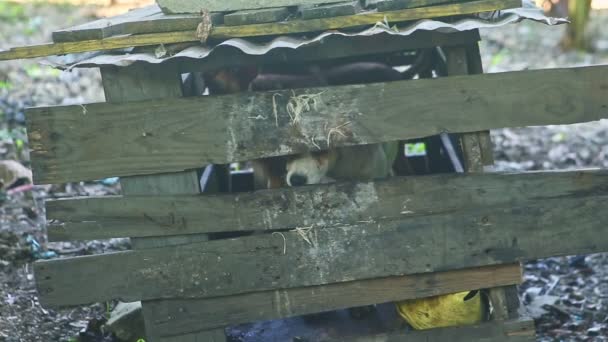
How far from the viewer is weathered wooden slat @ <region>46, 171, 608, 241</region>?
378 cm

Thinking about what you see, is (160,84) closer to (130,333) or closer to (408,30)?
(408,30)

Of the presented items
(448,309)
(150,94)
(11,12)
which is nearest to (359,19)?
(150,94)

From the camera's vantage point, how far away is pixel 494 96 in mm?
3756

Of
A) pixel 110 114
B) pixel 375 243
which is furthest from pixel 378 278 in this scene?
pixel 110 114

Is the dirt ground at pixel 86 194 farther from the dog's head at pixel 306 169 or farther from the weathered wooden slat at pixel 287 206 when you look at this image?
the dog's head at pixel 306 169

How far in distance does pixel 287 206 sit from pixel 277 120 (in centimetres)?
43

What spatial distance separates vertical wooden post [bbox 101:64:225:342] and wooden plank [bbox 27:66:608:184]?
0.20 feet

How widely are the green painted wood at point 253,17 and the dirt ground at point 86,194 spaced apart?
2.36 metres

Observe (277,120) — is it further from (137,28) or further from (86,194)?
(86,194)

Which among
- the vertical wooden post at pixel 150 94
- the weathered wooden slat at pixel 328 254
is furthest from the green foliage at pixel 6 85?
the vertical wooden post at pixel 150 94

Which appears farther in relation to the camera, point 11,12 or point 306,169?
point 11,12

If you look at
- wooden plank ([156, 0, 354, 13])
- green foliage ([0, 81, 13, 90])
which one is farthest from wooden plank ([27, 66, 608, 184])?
green foliage ([0, 81, 13, 90])

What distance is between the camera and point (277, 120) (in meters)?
3.73

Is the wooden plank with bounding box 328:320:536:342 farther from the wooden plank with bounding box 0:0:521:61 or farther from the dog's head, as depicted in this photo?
the wooden plank with bounding box 0:0:521:61
